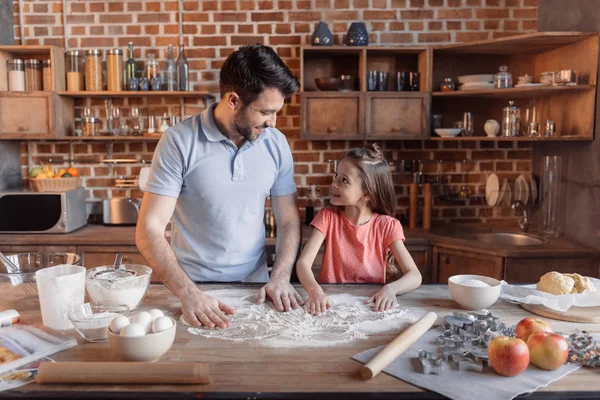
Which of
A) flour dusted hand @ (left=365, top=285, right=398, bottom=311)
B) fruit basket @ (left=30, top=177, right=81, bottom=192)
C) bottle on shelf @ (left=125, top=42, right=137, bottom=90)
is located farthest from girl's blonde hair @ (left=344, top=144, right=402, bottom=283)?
fruit basket @ (left=30, top=177, right=81, bottom=192)

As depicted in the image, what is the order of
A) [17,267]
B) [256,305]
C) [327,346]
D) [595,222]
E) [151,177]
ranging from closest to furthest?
[327,346] < [256,305] < [17,267] < [151,177] < [595,222]

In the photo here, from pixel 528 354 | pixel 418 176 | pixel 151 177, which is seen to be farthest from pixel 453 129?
pixel 528 354

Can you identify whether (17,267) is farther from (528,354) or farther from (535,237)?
(535,237)

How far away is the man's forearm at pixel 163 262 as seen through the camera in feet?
5.49

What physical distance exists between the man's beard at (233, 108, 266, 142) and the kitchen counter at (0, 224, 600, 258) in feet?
3.91

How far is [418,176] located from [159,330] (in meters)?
2.58

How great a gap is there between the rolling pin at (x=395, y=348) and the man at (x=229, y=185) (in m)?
0.51

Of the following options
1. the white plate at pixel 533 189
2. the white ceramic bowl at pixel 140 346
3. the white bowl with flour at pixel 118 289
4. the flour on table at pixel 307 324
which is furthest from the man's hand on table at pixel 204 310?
the white plate at pixel 533 189

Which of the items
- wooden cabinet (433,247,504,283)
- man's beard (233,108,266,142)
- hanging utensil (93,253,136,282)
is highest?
man's beard (233,108,266,142)

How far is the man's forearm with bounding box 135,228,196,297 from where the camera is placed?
1.67 metres

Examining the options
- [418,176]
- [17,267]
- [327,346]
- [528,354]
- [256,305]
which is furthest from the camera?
[418,176]

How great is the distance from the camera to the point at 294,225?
2211 millimetres

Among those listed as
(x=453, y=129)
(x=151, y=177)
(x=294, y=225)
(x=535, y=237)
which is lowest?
(x=535, y=237)

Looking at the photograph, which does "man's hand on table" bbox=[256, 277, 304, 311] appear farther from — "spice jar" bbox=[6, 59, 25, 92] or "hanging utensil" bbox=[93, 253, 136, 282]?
"spice jar" bbox=[6, 59, 25, 92]
